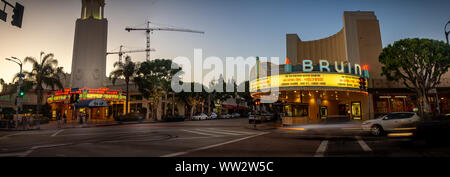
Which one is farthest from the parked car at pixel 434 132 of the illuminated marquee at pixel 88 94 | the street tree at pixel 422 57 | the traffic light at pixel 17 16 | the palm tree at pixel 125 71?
the illuminated marquee at pixel 88 94

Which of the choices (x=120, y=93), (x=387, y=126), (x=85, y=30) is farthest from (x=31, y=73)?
(x=387, y=126)

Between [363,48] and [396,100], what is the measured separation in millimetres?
9084

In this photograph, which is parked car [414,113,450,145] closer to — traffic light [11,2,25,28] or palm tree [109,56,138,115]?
traffic light [11,2,25,28]

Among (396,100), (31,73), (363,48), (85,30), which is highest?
(85,30)

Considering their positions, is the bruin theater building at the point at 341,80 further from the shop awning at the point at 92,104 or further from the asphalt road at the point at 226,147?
the shop awning at the point at 92,104

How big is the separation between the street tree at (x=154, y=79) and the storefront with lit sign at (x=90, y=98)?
15.9 feet

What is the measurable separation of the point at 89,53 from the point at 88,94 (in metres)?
16.4

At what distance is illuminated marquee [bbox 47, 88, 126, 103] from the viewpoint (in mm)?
39013

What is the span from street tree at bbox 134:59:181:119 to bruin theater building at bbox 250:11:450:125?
19301 millimetres

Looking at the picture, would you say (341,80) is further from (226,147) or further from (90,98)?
(90,98)

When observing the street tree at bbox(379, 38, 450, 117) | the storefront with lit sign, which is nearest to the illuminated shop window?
the street tree at bbox(379, 38, 450, 117)

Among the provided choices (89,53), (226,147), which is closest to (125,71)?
(89,53)
